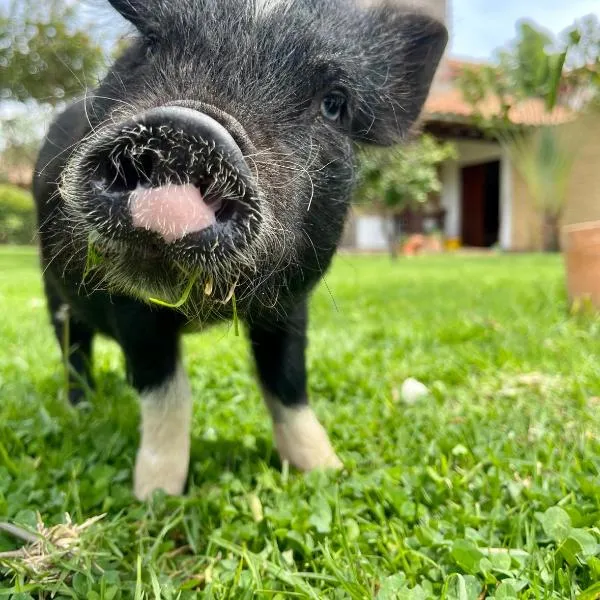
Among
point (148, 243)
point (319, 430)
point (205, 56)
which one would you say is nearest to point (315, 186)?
point (205, 56)

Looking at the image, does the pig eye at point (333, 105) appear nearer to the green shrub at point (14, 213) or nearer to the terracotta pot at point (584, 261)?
the terracotta pot at point (584, 261)

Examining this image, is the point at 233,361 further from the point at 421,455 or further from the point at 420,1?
the point at 420,1

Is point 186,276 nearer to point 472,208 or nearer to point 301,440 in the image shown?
point 301,440

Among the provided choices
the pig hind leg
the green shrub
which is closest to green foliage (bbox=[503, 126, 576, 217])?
the pig hind leg

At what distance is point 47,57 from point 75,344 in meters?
3.84

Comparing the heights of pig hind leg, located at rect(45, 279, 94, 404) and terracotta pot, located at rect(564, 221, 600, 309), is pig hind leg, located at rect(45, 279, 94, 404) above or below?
below

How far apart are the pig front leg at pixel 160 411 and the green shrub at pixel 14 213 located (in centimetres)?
1861

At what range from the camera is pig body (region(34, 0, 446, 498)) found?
108 centimetres

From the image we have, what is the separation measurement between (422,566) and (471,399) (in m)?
1.22

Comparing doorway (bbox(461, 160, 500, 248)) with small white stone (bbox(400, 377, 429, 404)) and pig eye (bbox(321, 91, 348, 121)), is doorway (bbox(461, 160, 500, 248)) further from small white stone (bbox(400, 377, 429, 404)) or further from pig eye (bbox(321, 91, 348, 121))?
pig eye (bbox(321, 91, 348, 121))

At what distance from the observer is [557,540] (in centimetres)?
139

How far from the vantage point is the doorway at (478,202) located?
2041 centimetres

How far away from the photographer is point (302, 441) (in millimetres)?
1939

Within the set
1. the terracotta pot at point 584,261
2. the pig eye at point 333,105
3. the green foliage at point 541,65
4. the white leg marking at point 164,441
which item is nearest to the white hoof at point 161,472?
the white leg marking at point 164,441
